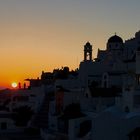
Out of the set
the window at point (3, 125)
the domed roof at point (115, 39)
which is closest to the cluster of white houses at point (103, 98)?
the domed roof at point (115, 39)

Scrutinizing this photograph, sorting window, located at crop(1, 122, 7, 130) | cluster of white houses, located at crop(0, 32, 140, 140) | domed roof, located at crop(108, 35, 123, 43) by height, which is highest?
domed roof, located at crop(108, 35, 123, 43)

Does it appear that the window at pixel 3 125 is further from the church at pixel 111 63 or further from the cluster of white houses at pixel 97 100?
the church at pixel 111 63

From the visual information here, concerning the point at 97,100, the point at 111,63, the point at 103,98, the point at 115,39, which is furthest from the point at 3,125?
the point at 115,39

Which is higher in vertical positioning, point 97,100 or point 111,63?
point 111,63

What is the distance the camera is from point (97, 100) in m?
42.7

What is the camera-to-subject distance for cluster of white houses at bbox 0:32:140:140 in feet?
112

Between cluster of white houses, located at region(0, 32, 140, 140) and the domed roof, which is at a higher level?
the domed roof


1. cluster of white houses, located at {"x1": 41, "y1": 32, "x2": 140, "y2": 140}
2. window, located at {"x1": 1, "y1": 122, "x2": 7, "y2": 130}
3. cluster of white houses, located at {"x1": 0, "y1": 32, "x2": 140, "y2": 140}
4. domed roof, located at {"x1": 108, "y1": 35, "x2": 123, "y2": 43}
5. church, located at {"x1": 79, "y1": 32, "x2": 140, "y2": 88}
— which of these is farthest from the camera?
domed roof, located at {"x1": 108, "y1": 35, "x2": 123, "y2": 43}

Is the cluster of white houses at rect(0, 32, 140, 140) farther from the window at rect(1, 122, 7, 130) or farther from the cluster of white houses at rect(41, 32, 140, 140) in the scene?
the window at rect(1, 122, 7, 130)

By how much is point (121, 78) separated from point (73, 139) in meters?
13.0

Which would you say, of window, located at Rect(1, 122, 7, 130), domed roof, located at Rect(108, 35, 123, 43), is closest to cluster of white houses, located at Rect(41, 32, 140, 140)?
domed roof, located at Rect(108, 35, 123, 43)

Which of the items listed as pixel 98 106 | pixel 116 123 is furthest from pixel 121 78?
pixel 116 123

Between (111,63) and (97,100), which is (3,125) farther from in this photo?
(111,63)

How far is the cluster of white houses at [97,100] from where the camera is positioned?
34.2 meters
